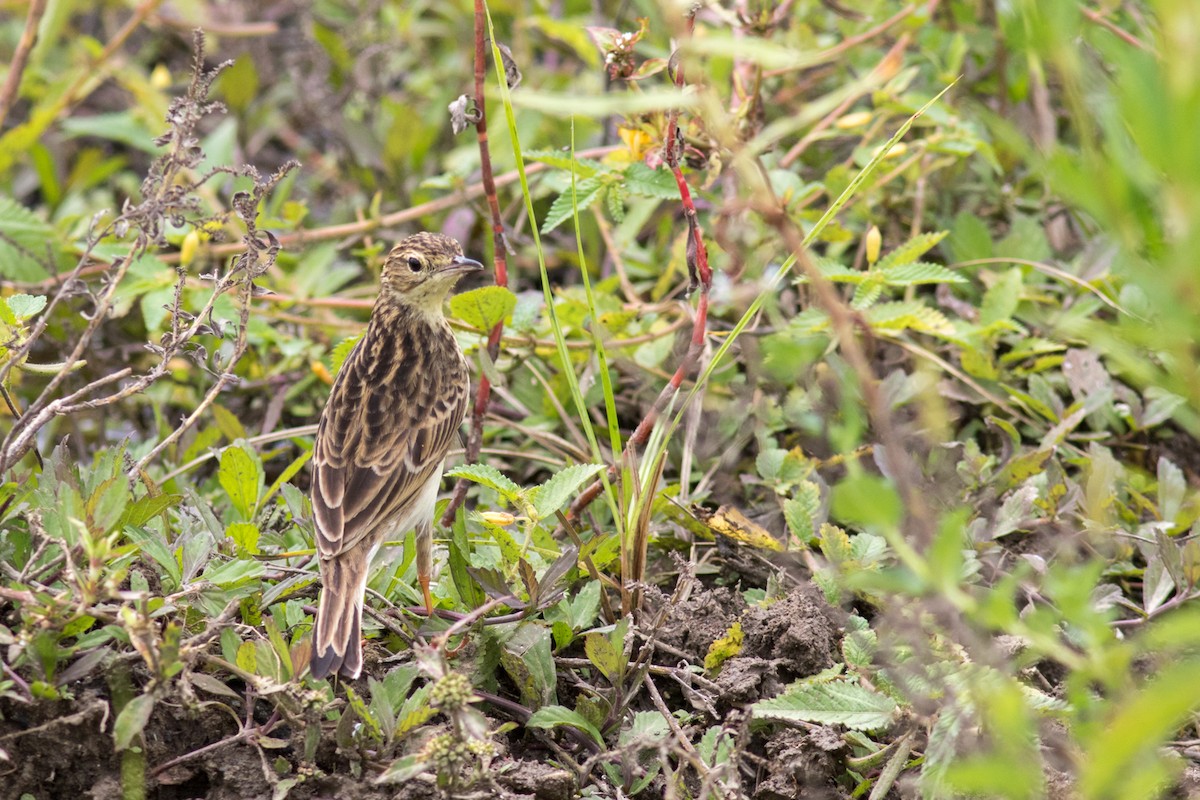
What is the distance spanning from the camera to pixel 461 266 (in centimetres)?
483

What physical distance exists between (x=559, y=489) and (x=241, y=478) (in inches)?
44.1

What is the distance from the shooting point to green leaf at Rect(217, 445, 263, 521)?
13.9ft

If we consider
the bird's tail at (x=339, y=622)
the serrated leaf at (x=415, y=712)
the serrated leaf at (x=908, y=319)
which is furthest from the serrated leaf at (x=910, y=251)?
the serrated leaf at (x=415, y=712)

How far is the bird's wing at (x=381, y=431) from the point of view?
402 centimetres

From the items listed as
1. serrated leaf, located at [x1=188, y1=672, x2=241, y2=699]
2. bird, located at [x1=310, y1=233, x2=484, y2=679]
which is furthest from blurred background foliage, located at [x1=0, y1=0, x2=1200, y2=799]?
bird, located at [x1=310, y1=233, x2=484, y2=679]

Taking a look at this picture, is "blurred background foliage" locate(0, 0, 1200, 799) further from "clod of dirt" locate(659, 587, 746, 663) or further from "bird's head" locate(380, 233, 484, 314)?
"bird's head" locate(380, 233, 484, 314)

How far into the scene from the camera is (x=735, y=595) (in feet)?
13.8

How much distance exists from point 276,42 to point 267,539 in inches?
197

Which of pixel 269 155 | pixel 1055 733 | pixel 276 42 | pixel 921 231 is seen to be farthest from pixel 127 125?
pixel 1055 733

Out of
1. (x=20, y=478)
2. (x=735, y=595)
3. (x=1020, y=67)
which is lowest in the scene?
(x=735, y=595)

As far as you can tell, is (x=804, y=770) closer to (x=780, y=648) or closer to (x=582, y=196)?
(x=780, y=648)

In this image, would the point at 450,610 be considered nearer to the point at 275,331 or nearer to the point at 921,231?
the point at 275,331

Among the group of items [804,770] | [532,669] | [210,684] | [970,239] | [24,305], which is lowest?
[804,770]

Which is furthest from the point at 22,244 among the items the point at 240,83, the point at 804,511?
the point at 804,511
